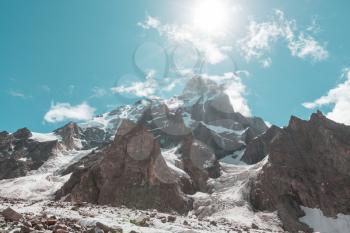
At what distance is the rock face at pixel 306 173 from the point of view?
368ft

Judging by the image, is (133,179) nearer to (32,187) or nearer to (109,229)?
(32,187)

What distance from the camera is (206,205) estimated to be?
4560 inches

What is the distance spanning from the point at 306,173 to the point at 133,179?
2044 inches

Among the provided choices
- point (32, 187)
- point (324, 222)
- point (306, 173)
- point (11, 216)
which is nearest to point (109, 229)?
point (11, 216)

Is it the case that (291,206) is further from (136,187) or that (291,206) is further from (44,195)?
(44,195)

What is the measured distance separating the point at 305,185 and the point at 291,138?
86.2ft

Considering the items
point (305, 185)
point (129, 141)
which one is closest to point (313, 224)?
point (305, 185)

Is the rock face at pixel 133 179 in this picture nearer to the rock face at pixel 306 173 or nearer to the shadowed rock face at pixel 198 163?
the shadowed rock face at pixel 198 163

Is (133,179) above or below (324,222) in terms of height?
above

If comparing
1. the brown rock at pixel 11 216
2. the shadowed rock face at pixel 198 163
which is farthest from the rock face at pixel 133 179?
the brown rock at pixel 11 216

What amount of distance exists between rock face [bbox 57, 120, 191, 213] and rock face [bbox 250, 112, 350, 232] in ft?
78.0

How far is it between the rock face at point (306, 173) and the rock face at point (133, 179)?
78.0 ft

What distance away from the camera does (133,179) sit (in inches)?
4542

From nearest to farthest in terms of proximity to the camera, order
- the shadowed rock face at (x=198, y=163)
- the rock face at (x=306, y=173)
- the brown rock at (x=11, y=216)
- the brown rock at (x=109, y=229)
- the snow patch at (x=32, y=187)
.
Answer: the brown rock at (x=109, y=229)
the brown rock at (x=11, y=216)
the rock face at (x=306, y=173)
the snow patch at (x=32, y=187)
the shadowed rock face at (x=198, y=163)
